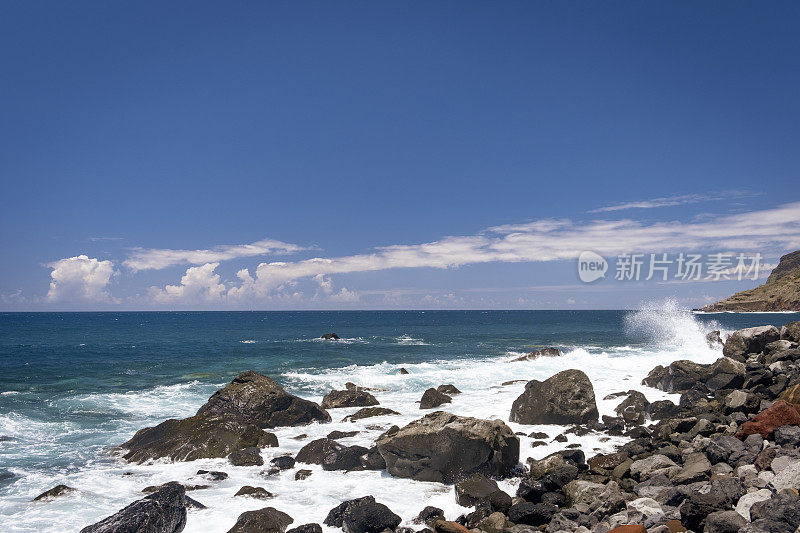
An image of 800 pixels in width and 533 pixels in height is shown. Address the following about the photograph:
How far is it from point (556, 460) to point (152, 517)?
27.2 ft

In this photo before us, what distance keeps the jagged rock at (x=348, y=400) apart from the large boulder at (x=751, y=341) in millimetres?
17033

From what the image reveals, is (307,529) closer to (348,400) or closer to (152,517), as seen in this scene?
(152,517)

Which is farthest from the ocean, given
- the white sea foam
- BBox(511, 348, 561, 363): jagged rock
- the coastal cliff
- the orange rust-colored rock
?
the coastal cliff

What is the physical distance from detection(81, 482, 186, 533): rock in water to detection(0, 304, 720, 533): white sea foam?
432 millimetres

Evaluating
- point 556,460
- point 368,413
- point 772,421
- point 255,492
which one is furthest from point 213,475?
point 772,421

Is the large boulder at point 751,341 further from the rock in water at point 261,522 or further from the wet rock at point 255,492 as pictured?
the rock in water at point 261,522

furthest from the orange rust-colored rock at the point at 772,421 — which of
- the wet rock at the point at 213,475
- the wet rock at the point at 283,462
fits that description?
the wet rock at the point at 213,475

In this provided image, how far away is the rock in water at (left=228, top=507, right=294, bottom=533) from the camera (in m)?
8.48

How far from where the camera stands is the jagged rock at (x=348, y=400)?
792 inches

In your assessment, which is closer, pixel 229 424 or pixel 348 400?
pixel 229 424

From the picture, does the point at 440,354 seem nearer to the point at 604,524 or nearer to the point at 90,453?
the point at 90,453

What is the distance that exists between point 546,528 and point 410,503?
Answer: 2885mm

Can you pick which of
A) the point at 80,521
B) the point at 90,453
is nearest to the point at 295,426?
the point at 90,453

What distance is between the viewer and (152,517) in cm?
822
